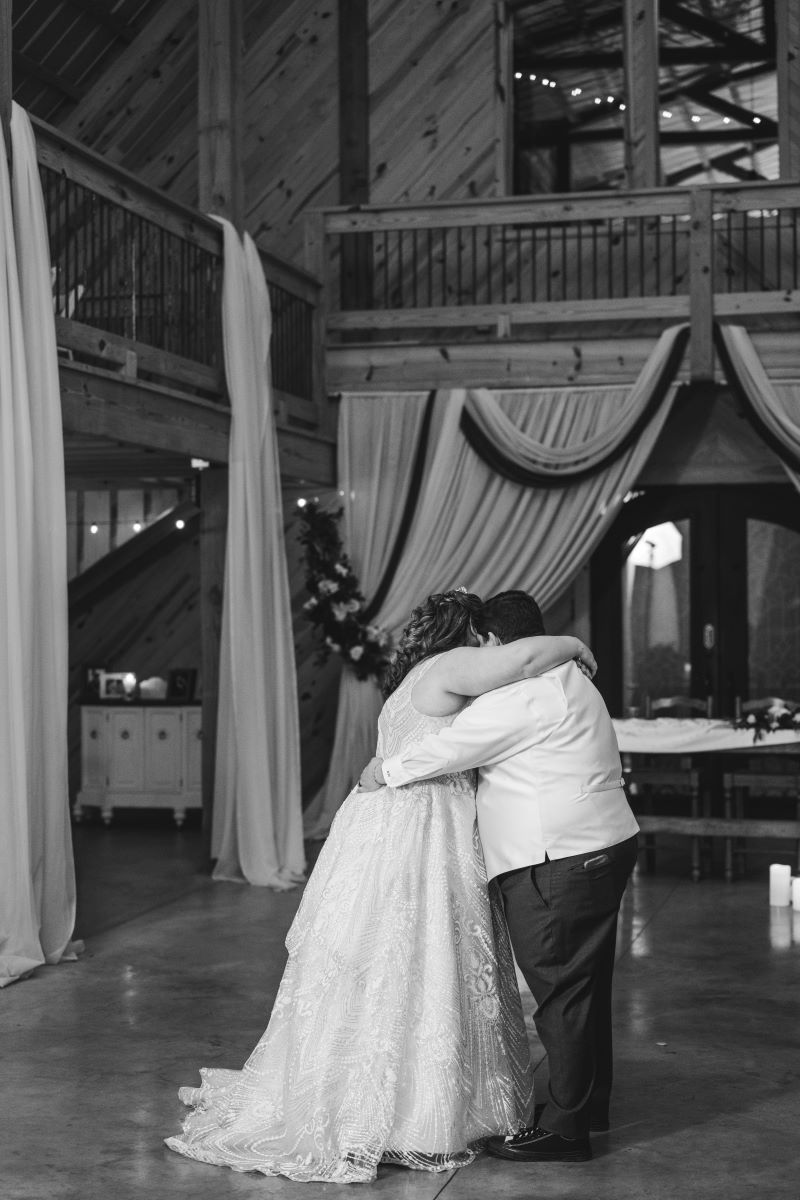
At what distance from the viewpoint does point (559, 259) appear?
37.2 ft

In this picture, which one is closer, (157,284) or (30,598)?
(30,598)

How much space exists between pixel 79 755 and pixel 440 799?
8230 mm

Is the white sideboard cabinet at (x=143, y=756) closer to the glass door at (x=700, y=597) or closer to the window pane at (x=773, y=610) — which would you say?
the glass door at (x=700, y=597)

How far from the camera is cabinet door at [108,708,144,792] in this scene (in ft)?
35.2

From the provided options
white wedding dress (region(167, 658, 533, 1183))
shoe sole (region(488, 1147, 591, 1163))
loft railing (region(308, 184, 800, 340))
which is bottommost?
shoe sole (region(488, 1147, 591, 1163))

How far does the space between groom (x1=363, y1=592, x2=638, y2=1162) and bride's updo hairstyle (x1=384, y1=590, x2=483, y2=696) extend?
27cm

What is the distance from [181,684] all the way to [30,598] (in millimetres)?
4695

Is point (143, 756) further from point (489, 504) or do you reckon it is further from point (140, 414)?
point (140, 414)

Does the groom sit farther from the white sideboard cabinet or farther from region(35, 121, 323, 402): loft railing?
the white sideboard cabinet

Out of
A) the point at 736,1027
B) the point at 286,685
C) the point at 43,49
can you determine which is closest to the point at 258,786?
the point at 286,685

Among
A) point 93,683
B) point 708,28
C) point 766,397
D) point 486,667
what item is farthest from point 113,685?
point 486,667

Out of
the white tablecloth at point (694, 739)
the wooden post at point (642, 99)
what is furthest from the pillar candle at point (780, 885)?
the wooden post at point (642, 99)

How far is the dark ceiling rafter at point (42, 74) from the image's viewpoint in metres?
11.2

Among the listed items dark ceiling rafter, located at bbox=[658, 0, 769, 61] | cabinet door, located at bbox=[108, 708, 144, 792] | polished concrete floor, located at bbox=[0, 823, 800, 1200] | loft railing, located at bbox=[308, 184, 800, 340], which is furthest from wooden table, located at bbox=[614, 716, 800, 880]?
dark ceiling rafter, located at bbox=[658, 0, 769, 61]
